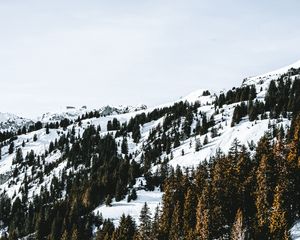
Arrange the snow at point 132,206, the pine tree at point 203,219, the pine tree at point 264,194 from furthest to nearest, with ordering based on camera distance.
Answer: the snow at point 132,206 < the pine tree at point 203,219 < the pine tree at point 264,194

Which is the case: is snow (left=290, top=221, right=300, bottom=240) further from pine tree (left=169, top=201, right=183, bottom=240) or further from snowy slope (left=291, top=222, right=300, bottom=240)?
pine tree (left=169, top=201, right=183, bottom=240)

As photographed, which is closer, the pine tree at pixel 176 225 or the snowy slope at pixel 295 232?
the snowy slope at pixel 295 232

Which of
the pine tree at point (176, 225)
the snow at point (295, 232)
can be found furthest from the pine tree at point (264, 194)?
the pine tree at point (176, 225)

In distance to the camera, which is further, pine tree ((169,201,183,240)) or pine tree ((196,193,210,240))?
pine tree ((169,201,183,240))

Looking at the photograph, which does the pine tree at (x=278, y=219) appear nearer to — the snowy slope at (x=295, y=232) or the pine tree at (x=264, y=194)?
the pine tree at (x=264, y=194)

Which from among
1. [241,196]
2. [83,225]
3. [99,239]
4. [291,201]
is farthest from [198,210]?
[83,225]

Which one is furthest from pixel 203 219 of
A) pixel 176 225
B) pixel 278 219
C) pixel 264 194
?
pixel 278 219

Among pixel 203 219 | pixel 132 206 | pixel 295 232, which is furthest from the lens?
pixel 132 206

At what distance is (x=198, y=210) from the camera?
8919 cm

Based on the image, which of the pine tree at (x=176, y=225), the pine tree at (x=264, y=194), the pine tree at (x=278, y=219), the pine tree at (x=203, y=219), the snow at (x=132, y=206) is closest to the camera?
the pine tree at (x=278, y=219)

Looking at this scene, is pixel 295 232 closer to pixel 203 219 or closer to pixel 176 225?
pixel 203 219

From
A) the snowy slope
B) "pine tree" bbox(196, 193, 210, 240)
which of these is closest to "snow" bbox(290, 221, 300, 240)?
the snowy slope

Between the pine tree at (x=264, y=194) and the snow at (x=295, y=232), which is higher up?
the pine tree at (x=264, y=194)

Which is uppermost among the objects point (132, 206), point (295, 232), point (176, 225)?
point (295, 232)
